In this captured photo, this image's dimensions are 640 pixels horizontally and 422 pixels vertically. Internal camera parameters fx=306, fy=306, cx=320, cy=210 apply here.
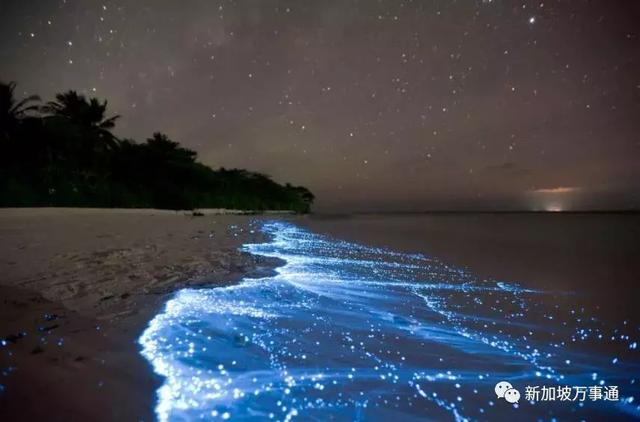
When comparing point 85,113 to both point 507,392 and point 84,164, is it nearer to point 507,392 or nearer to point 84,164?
point 84,164

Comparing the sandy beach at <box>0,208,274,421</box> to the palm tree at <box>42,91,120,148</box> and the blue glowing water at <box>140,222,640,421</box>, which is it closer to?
the blue glowing water at <box>140,222,640,421</box>

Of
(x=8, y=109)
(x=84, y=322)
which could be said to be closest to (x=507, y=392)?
(x=84, y=322)

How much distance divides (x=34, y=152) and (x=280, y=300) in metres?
21.0

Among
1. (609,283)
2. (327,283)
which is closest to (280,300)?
(327,283)

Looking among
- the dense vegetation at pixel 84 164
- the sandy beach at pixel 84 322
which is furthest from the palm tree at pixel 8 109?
the sandy beach at pixel 84 322

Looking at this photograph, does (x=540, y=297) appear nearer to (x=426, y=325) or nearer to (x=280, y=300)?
(x=426, y=325)

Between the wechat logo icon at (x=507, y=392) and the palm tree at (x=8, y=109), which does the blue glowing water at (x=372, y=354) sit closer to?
the wechat logo icon at (x=507, y=392)

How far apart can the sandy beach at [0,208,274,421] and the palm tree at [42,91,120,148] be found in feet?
71.2

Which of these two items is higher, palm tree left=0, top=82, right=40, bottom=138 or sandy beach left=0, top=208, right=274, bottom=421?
palm tree left=0, top=82, right=40, bottom=138

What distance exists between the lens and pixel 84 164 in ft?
67.2

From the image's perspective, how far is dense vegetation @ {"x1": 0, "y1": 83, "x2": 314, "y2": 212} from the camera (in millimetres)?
16188

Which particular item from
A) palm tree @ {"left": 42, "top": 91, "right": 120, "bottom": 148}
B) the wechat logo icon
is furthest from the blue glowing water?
palm tree @ {"left": 42, "top": 91, "right": 120, "bottom": 148}

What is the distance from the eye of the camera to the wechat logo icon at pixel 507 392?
181 centimetres

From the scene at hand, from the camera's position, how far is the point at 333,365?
80.7 inches
